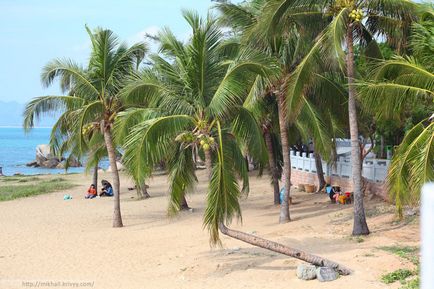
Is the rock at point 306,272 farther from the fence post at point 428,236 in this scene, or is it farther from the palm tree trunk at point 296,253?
the fence post at point 428,236

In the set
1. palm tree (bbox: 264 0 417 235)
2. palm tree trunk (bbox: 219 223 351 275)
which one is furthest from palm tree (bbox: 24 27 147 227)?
palm tree trunk (bbox: 219 223 351 275)

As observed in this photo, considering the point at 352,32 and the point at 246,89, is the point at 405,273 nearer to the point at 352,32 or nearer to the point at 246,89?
the point at 246,89

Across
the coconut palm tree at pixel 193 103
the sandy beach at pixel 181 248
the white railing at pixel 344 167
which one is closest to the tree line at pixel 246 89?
the coconut palm tree at pixel 193 103

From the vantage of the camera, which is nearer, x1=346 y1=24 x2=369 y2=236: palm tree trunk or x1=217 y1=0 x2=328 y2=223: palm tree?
x1=346 y1=24 x2=369 y2=236: palm tree trunk

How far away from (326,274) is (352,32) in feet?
21.9

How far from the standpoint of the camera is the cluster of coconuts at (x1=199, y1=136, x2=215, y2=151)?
33.8 feet

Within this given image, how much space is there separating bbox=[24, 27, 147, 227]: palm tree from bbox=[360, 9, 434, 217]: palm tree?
8.75 metres

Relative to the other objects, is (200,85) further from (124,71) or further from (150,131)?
(124,71)

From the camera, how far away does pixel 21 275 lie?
11.8 meters

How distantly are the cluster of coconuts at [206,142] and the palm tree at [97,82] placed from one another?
7284 mm

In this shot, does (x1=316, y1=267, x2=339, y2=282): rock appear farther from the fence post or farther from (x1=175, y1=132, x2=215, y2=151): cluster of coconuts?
the fence post

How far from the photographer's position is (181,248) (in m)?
14.0

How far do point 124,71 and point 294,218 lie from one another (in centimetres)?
767

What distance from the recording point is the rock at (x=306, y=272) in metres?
9.66
